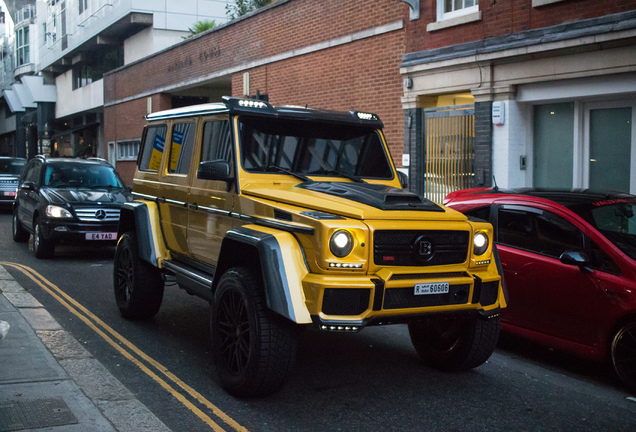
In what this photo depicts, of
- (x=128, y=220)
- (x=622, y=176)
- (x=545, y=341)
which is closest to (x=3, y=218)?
(x=128, y=220)

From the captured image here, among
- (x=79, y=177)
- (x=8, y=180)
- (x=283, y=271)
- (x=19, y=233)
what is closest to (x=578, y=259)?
(x=283, y=271)

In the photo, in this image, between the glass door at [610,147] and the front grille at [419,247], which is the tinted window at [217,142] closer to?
the front grille at [419,247]

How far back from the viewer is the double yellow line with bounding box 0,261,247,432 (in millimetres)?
4758

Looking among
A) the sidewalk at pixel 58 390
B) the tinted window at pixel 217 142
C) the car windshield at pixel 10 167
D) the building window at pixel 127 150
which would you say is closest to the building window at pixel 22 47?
the building window at pixel 127 150

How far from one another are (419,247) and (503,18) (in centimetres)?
869

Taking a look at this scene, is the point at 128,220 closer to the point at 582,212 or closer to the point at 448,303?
the point at 448,303

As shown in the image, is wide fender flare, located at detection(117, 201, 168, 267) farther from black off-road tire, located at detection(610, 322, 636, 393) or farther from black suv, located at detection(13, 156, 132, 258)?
black suv, located at detection(13, 156, 132, 258)

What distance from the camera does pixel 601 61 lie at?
10602mm

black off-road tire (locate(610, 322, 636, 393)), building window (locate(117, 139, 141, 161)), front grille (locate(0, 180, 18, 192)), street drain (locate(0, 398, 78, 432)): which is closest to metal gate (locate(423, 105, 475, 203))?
black off-road tire (locate(610, 322, 636, 393))

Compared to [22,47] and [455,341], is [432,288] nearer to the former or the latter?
[455,341]

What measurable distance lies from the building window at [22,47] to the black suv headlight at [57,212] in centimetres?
4696

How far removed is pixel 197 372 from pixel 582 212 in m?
3.67

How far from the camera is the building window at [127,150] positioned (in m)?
30.5

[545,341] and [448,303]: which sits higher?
[448,303]
